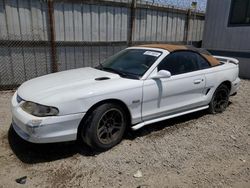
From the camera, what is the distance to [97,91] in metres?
3.15

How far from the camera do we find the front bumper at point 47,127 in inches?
112

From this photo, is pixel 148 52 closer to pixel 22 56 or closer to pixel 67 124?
pixel 67 124

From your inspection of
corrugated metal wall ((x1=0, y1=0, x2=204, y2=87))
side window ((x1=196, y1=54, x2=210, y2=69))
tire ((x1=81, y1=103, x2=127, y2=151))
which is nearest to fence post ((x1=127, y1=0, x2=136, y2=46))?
corrugated metal wall ((x1=0, y1=0, x2=204, y2=87))

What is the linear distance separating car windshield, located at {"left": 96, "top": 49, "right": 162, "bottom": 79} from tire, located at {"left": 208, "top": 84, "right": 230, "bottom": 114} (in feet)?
5.24

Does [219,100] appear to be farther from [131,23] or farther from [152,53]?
[131,23]

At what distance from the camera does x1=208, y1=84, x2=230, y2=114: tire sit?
4718mm

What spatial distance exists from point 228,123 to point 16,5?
5.29 m

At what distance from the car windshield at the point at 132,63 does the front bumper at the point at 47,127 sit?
1.12 m

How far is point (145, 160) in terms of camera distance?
3.19 m

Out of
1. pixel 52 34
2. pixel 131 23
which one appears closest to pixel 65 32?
pixel 52 34

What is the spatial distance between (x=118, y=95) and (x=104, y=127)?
482mm

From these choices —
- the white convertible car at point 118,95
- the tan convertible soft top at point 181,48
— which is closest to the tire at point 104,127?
the white convertible car at point 118,95

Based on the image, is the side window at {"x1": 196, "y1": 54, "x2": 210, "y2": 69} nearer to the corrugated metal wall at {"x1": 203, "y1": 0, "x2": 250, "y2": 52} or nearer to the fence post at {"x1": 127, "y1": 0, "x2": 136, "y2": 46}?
the fence post at {"x1": 127, "y1": 0, "x2": 136, "y2": 46}

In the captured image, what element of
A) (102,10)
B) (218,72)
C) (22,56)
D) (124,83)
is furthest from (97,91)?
(102,10)
